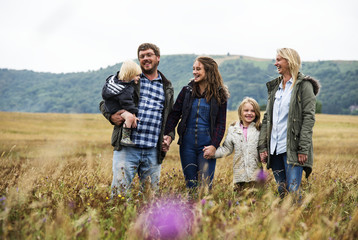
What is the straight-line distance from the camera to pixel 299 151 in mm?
3941

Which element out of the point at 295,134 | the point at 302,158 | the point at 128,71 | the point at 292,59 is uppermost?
the point at 292,59

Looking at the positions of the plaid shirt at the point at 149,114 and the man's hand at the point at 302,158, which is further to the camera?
the plaid shirt at the point at 149,114

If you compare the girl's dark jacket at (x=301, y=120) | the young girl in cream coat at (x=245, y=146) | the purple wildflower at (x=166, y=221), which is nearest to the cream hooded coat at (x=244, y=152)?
the young girl in cream coat at (x=245, y=146)

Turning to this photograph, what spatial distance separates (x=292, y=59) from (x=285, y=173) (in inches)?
56.0

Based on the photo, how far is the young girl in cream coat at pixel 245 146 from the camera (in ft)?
14.5

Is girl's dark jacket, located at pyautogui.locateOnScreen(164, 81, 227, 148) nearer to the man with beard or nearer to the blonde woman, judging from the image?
the man with beard

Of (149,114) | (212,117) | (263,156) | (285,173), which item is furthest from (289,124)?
(149,114)

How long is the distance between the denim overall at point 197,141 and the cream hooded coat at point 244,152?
257 millimetres

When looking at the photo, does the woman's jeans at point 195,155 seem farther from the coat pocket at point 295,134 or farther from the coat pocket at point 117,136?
the coat pocket at point 295,134

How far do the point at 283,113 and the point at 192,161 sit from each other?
4.19ft

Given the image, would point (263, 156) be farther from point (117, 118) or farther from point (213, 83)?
point (117, 118)

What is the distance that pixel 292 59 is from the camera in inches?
161

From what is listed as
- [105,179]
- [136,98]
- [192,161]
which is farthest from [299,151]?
[105,179]

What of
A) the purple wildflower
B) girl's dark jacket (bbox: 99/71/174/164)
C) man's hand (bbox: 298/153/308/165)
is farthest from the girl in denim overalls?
the purple wildflower
